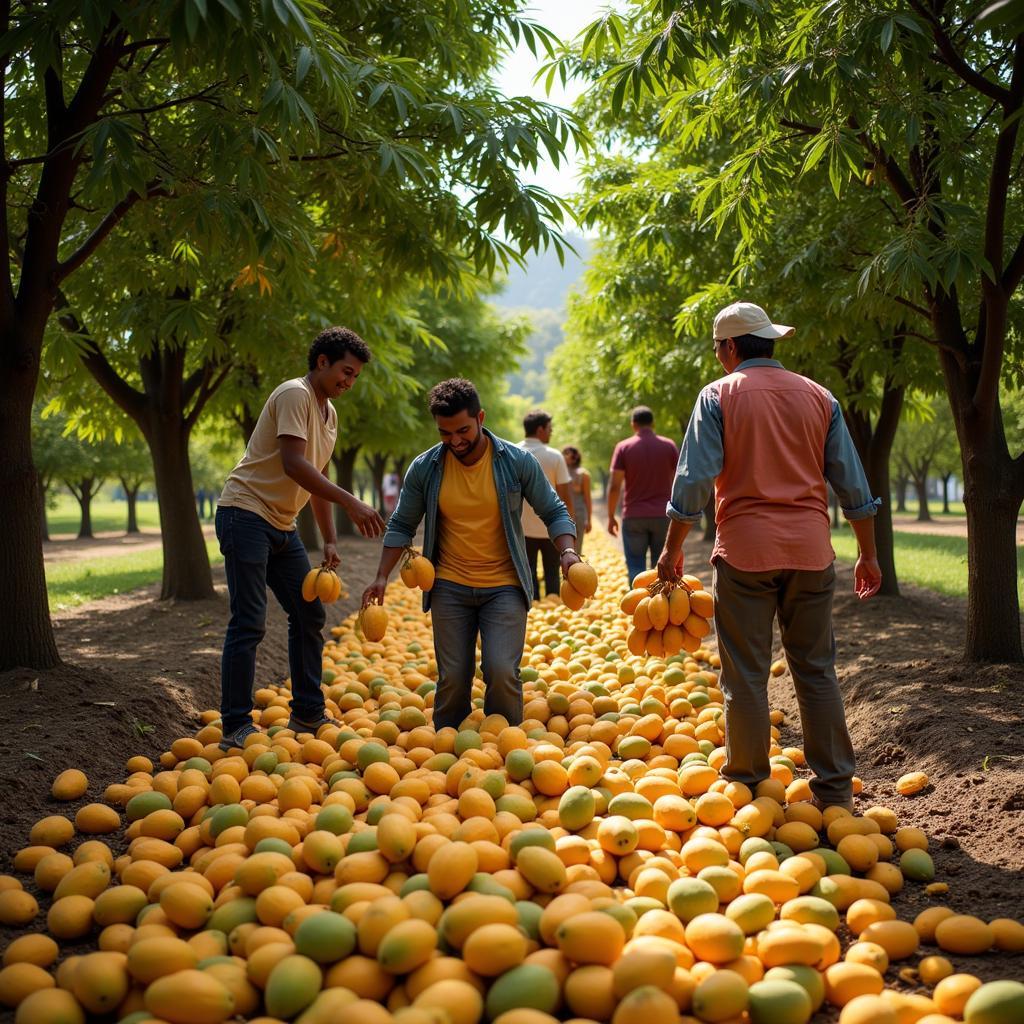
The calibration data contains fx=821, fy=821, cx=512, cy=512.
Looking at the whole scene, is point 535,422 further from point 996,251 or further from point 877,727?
Answer: point 877,727

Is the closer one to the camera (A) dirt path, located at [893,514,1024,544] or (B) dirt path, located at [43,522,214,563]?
(A) dirt path, located at [893,514,1024,544]

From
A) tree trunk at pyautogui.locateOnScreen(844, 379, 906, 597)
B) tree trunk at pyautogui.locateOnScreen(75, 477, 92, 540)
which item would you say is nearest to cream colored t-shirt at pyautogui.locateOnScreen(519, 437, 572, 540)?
tree trunk at pyautogui.locateOnScreen(844, 379, 906, 597)

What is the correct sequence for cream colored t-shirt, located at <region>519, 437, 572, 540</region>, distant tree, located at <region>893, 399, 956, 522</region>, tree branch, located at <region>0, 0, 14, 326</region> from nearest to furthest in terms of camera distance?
tree branch, located at <region>0, 0, 14, 326</region> < cream colored t-shirt, located at <region>519, 437, 572, 540</region> < distant tree, located at <region>893, 399, 956, 522</region>

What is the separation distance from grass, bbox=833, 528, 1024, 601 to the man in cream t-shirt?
801 cm

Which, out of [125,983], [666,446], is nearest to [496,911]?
[125,983]

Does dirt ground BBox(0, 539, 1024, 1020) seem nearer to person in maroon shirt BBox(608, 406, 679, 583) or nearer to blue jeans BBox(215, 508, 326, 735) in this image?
blue jeans BBox(215, 508, 326, 735)

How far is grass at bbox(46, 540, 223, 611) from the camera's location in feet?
42.2

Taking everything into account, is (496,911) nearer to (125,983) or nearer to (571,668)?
(125,983)

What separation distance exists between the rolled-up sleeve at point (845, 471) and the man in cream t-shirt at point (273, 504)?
2402mm

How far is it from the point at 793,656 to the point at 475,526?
1944mm

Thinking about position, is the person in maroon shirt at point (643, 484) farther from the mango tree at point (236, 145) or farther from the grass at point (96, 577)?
the grass at point (96, 577)

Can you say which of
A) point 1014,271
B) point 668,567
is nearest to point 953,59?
point 1014,271

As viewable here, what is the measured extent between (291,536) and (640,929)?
10.8 ft

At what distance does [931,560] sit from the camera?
1572 centimetres
